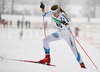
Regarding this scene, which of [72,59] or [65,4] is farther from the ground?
[65,4]

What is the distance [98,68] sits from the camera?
6.86m

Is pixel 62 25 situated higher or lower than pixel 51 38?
higher

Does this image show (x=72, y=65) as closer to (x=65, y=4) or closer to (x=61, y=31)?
(x=61, y=31)

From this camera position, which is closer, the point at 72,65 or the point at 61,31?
the point at 61,31

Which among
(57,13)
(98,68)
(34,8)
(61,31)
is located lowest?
(98,68)

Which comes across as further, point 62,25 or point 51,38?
point 51,38

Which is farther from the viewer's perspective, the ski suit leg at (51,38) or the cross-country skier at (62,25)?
the ski suit leg at (51,38)

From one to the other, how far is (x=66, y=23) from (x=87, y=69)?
1.31m

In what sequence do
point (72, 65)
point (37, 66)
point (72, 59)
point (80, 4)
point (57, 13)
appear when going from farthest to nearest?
point (80, 4), point (72, 59), point (72, 65), point (37, 66), point (57, 13)

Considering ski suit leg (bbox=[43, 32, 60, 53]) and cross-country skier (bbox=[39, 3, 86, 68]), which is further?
ski suit leg (bbox=[43, 32, 60, 53])

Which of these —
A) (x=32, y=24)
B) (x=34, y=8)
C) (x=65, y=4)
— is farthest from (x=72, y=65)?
(x=34, y=8)

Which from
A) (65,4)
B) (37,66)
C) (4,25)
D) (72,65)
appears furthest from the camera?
(65,4)

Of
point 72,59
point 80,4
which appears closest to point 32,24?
point 72,59

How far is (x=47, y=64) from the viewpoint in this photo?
21.8ft
